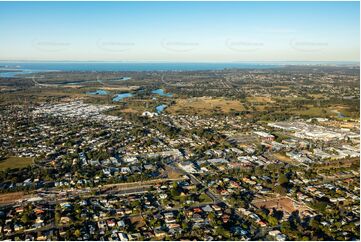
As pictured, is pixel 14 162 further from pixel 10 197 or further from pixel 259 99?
pixel 259 99

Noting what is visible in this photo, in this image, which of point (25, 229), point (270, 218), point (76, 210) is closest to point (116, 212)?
point (76, 210)

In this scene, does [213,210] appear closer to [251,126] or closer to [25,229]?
[25,229]

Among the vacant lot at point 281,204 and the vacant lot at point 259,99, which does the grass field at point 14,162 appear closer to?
the vacant lot at point 281,204

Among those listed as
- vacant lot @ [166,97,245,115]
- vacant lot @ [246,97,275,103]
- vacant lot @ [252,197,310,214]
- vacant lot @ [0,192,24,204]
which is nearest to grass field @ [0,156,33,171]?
vacant lot @ [0,192,24,204]

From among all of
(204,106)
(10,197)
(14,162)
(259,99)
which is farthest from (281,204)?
(259,99)

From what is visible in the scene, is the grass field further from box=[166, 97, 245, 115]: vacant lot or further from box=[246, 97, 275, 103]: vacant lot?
box=[246, 97, 275, 103]: vacant lot

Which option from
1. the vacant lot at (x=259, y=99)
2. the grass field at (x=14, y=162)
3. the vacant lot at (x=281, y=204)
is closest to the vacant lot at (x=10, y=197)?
the grass field at (x=14, y=162)

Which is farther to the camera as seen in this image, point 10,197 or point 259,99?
point 259,99
